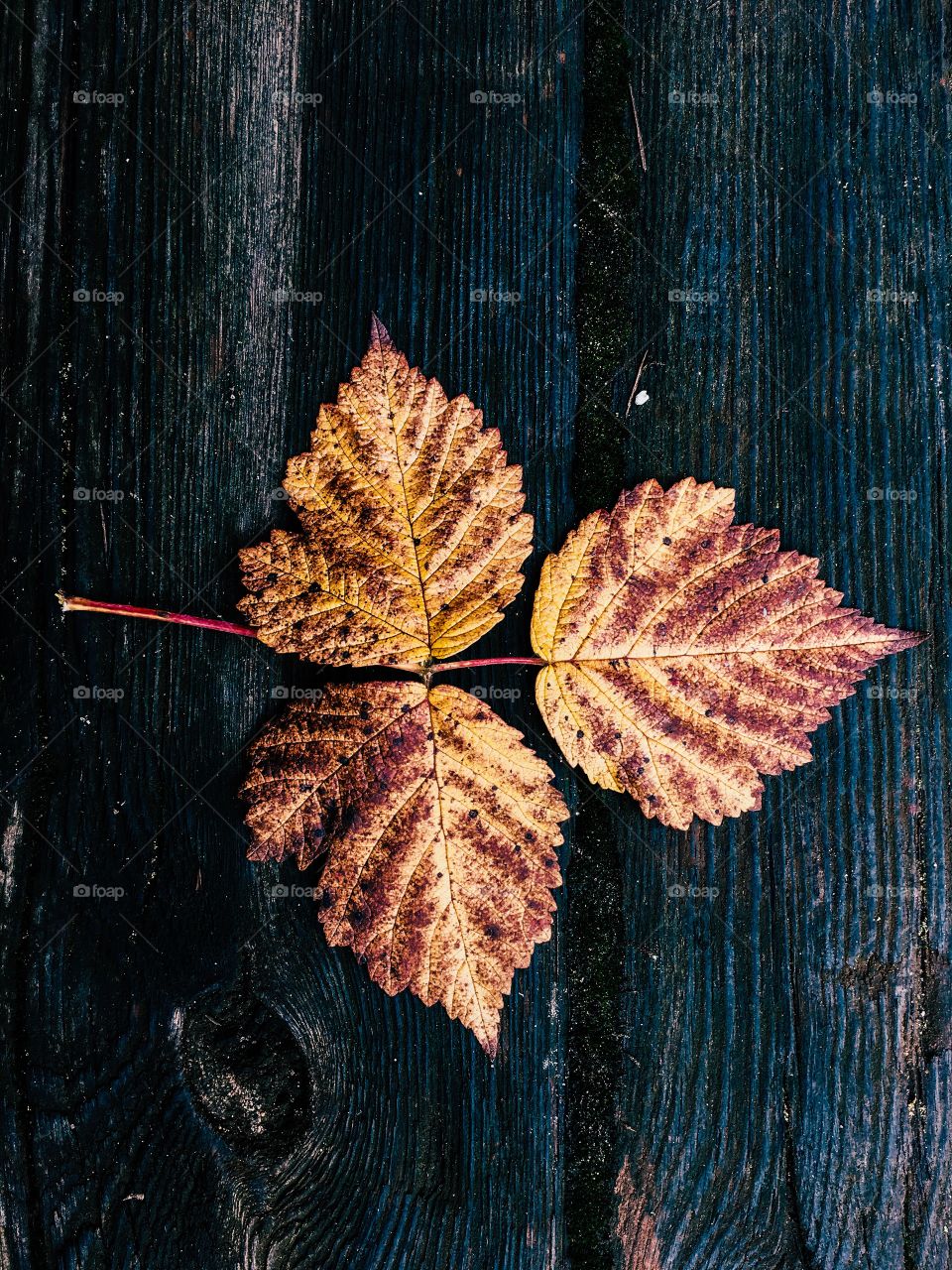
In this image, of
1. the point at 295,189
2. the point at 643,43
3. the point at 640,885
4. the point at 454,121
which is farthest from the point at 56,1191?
the point at 643,43

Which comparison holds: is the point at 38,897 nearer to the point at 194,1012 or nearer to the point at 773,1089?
the point at 194,1012

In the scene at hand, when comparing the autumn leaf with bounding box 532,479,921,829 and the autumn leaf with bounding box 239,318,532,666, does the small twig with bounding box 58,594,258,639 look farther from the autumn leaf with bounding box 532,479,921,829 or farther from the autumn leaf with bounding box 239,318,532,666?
the autumn leaf with bounding box 532,479,921,829

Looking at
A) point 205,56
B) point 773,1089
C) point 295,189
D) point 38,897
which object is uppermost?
point 205,56
